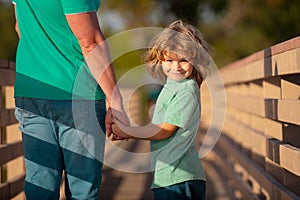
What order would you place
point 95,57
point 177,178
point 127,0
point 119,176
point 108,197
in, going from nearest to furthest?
point 95,57 → point 177,178 → point 108,197 → point 119,176 → point 127,0

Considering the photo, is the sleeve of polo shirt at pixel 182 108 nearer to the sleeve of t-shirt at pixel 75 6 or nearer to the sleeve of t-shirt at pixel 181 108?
the sleeve of t-shirt at pixel 181 108

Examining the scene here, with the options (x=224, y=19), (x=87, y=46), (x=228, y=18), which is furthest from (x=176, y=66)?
(x=228, y=18)

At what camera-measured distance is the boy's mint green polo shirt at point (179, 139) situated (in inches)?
151

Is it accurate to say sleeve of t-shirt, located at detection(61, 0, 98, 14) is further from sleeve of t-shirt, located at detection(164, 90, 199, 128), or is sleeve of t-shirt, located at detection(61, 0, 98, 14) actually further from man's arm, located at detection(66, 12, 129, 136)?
sleeve of t-shirt, located at detection(164, 90, 199, 128)

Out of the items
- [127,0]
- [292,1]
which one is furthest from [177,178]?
[127,0]

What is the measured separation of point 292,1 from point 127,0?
7.95 metres

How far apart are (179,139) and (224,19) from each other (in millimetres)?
34858

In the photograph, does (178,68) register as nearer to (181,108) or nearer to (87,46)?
(181,108)

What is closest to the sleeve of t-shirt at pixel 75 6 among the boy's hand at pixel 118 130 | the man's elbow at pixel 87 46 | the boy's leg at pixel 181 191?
the man's elbow at pixel 87 46

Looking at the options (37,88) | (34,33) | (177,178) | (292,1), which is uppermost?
(292,1)

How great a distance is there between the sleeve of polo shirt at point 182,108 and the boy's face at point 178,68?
0.32 ft

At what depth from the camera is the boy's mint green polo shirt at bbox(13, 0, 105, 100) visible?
3.57 meters

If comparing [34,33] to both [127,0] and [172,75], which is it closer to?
[172,75]

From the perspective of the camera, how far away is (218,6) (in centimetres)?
3903
